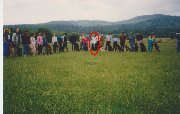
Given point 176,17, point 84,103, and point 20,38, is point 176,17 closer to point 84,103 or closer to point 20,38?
point 84,103

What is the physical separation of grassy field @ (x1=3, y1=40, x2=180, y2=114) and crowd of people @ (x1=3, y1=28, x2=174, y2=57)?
84.2 inches

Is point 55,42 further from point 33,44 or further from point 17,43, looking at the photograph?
point 17,43

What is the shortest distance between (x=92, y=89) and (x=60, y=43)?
8566 millimetres

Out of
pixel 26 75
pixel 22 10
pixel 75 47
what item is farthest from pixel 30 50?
pixel 26 75

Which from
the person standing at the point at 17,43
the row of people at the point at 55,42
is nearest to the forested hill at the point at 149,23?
the row of people at the point at 55,42

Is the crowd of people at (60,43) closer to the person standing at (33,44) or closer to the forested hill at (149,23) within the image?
the person standing at (33,44)

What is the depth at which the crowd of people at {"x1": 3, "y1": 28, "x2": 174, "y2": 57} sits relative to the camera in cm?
1101

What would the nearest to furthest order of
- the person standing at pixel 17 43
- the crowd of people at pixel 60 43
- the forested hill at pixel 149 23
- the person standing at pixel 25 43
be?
the forested hill at pixel 149 23
the crowd of people at pixel 60 43
the person standing at pixel 17 43
the person standing at pixel 25 43

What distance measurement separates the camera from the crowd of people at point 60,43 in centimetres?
1101

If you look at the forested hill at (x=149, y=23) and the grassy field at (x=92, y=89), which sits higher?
the forested hill at (x=149, y=23)

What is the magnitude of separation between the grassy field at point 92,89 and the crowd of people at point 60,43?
2.14m

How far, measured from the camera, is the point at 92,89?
18.8 ft

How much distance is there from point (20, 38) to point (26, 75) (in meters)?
4.81

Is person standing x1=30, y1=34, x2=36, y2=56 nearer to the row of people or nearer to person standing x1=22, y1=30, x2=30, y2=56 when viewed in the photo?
the row of people
